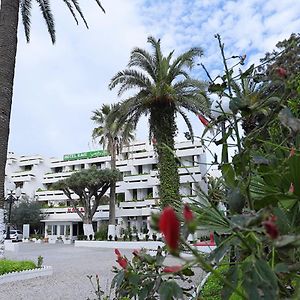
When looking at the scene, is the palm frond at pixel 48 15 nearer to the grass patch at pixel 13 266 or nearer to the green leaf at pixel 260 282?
the grass patch at pixel 13 266

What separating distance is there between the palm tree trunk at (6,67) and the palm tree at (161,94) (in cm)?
749

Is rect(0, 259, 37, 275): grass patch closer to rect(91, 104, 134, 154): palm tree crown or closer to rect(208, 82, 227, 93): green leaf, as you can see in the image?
rect(208, 82, 227, 93): green leaf

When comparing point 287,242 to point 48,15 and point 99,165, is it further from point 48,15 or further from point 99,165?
point 99,165

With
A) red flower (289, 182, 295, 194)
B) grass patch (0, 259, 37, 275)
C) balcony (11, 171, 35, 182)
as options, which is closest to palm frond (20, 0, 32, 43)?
grass patch (0, 259, 37, 275)

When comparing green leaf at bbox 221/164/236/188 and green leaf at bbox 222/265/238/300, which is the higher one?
green leaf at bbox 221/164/236/188

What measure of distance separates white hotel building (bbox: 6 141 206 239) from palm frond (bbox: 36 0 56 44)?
1783cm

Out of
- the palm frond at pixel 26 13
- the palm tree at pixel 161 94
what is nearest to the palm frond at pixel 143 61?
the palm tree at pixel 161 94

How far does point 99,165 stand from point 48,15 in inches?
1619

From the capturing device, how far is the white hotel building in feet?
126

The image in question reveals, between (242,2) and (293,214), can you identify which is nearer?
(293,214)

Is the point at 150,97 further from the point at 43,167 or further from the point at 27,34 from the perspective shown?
the point at 43,167

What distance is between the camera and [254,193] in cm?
157

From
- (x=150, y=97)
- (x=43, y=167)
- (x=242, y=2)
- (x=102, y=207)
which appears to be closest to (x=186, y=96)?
(x=150, y=97)

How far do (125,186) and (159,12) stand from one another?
3673cm
